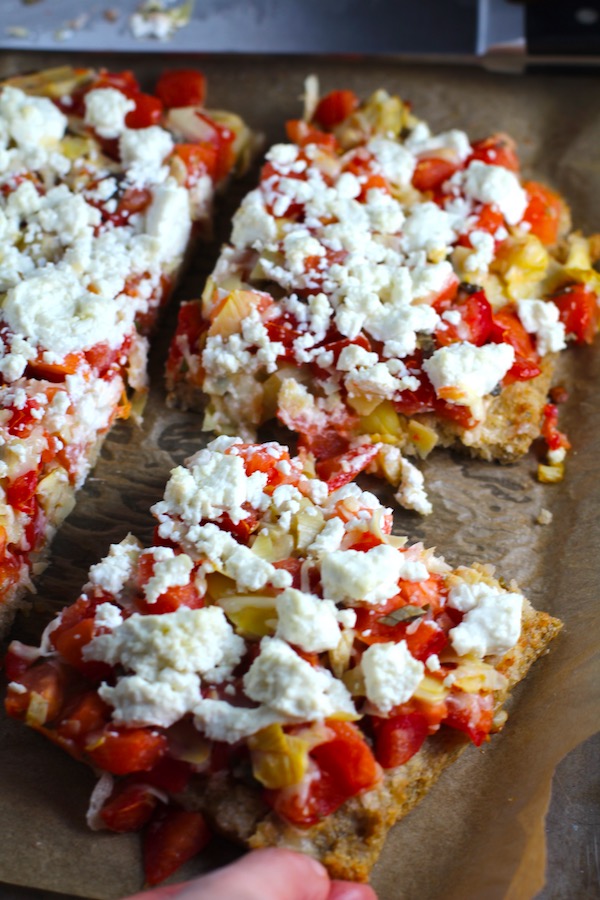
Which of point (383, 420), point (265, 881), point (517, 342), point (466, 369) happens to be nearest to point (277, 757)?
point (265, 881)

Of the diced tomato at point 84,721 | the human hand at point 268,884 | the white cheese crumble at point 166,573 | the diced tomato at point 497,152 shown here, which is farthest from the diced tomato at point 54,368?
the diced tomato at point 497,152

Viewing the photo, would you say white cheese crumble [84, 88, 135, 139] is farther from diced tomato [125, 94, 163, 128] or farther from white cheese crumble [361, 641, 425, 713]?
white cheese crumble [361, 641, 425, 713]

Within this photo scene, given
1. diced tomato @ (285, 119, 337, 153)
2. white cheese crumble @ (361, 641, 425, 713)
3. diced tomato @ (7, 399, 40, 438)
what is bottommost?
white cheese crumble @ (361, 641, 425, 713)

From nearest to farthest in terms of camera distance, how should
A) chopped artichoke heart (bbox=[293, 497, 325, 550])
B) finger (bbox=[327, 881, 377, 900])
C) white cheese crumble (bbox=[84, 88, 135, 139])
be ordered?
finger (bbox=[327, 881, 377, 900])
chopped artichoke heart (bbox=[293, 497, 325, 550])
white cheese crumble (bbox=[84, 88, 135, 139])

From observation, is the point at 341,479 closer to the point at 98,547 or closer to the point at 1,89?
A: the point at 98,547

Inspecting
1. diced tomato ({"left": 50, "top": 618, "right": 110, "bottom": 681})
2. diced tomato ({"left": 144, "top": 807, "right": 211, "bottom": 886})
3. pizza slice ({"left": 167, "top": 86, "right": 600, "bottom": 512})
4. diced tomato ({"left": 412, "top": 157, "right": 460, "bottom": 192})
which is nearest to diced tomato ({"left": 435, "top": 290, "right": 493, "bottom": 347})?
pizza slice ({"left": 167, "top": 86, "right": 600, "bottom": 512})

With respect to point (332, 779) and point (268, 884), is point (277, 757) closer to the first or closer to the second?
point (332, 779)
